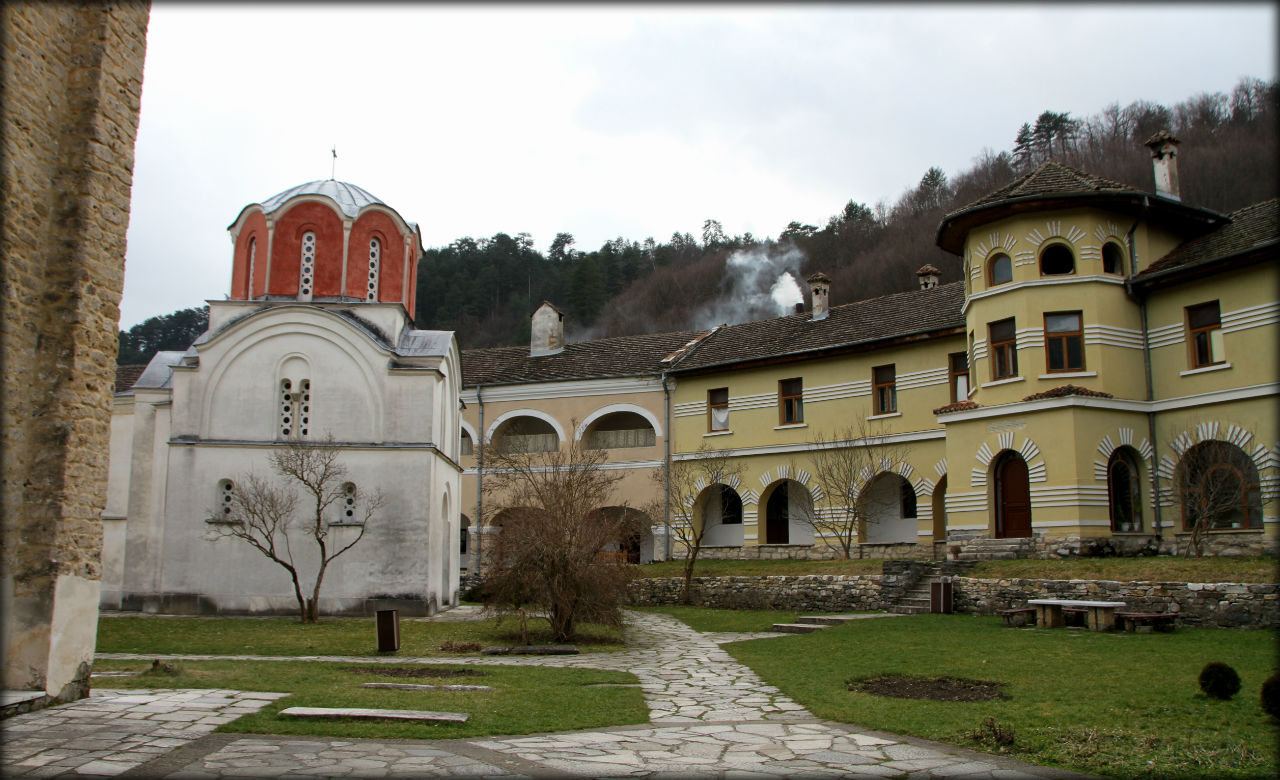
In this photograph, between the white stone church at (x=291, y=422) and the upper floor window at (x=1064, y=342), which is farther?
the upper floor window at (x=1064, y=342)

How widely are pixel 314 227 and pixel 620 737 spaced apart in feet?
60.5

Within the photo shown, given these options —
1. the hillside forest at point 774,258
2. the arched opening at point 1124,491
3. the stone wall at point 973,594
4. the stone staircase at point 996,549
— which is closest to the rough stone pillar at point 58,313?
the stone wall at point 973,594

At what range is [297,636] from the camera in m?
16.0

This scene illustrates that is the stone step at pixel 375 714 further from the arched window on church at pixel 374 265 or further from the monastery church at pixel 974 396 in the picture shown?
the arched window on church at pixel 374 265

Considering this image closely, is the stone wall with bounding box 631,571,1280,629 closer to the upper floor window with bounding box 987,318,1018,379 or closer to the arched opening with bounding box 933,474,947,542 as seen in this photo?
the upper floor window with bounding box 987,318,1018,379

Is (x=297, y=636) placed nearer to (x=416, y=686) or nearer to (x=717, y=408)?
(x=416, y=686)

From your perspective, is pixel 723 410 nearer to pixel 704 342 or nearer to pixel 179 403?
pixel 704 342

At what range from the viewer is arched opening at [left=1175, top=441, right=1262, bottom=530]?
18156mm

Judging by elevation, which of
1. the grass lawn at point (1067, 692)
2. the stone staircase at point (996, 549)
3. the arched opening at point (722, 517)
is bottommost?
the grass lawn at point (1067, 692)

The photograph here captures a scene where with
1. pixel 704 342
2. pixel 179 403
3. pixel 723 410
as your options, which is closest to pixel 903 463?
pixel 723 410

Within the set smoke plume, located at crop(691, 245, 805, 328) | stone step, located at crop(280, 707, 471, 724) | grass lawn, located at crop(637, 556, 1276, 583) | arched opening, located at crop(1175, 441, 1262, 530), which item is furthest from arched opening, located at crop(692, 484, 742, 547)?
smoke plume, located at crop(691, 245, 805, 328)

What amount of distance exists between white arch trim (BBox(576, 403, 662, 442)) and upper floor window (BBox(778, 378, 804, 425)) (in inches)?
174

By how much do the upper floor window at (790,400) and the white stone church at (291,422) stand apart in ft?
37.1

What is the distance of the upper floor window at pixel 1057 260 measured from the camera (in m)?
21.5
